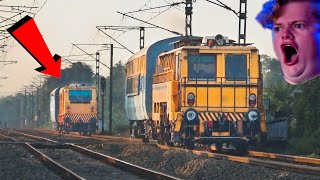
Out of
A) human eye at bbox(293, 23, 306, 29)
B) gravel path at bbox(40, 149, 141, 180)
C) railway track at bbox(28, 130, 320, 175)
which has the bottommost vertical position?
gravel path at bbox(40, 149, 141, 180)

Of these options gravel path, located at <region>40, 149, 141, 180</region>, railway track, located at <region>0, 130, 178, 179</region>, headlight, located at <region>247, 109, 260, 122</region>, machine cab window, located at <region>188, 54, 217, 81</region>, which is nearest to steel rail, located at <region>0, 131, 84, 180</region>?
railway track, located at <region>0, 130, 178, 179</region>

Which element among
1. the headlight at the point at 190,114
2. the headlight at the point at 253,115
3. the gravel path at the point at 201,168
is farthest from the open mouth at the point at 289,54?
the headlight at the point at 253,115

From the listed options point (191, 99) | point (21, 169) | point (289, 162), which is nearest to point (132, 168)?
point (21, 169)

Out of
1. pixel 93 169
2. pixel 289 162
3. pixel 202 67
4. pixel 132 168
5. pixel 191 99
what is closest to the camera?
pixel 132 168

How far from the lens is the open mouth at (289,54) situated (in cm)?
137

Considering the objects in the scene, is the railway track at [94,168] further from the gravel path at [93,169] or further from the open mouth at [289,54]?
the open mouth at [289,54]

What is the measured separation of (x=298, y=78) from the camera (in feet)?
4.43

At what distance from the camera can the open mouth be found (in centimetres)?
137

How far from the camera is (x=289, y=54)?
1408mm

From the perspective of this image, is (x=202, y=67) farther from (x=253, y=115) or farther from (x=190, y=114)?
(x=253, y=115)

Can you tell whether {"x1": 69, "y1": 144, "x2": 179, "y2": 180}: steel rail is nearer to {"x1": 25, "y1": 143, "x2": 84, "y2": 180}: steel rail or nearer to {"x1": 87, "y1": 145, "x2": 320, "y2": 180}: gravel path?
{"x1": 87, "y1": 145, "x2": 320, "y2": 180}: gravel path

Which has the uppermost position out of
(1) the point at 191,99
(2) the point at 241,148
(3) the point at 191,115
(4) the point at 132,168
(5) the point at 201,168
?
(1) the point at 191,99

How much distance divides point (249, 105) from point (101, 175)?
752 centimetres

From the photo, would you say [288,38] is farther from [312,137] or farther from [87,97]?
[87,97]
